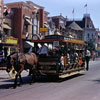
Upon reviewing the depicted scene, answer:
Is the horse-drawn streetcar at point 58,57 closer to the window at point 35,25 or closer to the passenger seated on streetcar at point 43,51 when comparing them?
the passenger seated on streetcar at point 43,51

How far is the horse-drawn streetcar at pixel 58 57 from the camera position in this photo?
1302cm

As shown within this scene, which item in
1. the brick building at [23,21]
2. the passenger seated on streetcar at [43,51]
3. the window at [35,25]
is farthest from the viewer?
the window at [35,25]

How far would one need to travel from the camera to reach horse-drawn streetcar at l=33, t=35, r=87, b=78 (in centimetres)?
1302

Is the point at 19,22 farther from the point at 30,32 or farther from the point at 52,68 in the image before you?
the point at 52,68

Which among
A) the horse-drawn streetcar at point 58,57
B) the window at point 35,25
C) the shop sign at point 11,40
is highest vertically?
Result: the window at point 35,25

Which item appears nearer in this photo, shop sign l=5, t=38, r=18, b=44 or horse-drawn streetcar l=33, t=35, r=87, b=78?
horse-drawn streetcar l=33, t=35, r=87, b=78

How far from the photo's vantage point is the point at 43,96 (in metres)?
9.13

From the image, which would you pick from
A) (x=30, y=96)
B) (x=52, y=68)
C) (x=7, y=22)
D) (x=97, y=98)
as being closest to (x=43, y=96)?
(x=30, y=96)

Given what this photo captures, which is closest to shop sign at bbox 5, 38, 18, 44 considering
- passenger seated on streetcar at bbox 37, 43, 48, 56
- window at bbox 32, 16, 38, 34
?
window at bbox 32, 16, 38, 34

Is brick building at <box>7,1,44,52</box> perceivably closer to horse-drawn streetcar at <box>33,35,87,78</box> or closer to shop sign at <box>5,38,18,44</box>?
shop sign at <box>5,38,18,44</box>

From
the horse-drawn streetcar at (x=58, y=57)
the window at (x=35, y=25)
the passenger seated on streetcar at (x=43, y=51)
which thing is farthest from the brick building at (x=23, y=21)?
the passenger seated on streetcar at (x=43, y=51)

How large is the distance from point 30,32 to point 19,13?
399cm

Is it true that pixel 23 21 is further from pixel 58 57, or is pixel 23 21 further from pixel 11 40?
pixel 58 57

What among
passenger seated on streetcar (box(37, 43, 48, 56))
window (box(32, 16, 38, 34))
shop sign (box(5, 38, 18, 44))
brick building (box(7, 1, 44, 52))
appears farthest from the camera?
window (box(32, 16, 38, 34))
